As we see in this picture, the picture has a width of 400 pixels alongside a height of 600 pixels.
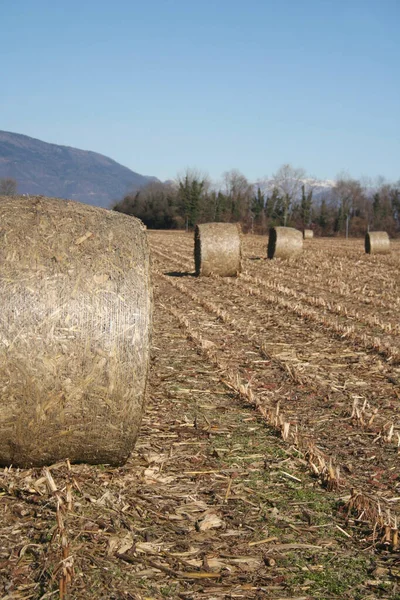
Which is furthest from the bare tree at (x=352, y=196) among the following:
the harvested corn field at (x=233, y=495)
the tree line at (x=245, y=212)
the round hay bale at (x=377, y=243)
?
the harvested corn field at (x=233, y=495)

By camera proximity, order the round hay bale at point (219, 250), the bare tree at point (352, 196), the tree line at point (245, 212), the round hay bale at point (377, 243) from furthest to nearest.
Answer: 1. the bare tree at point (352, 196)
2. the tree line at point (245, 212)
3. the round hay bale at point (377, 243)
4. the round hay bale at point (219, 250)

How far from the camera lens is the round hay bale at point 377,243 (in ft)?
102

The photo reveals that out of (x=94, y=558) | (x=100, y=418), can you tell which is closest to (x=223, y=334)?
(x=100, y=418)

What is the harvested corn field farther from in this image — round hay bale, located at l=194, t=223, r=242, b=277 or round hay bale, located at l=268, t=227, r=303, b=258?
round hay bale, located at l=268, t=227, r=303, b=258

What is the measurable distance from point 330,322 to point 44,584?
28.2 ft

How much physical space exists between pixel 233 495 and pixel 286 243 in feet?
68.5

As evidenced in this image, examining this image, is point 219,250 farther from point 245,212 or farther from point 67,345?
point 245,212

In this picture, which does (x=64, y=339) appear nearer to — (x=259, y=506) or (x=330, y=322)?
(x=259, y=506)

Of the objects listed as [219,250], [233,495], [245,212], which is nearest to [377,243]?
[219,250]

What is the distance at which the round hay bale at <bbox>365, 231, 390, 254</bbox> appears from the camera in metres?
31.1

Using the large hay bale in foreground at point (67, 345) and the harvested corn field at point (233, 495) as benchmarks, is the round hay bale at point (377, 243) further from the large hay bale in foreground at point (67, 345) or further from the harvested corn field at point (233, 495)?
the large hay bale in foreground at point (67, 345)

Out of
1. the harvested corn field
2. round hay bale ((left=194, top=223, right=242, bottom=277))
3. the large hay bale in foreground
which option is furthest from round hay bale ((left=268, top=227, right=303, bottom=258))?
the large hay bale in foreground

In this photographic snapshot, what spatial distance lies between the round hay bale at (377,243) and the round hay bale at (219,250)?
1370cm

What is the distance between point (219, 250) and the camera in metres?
18.7
